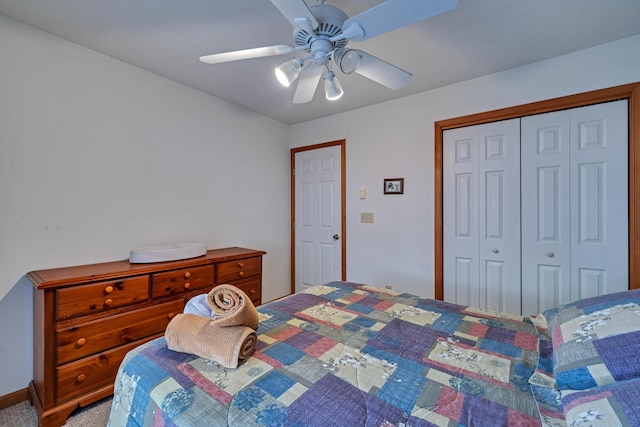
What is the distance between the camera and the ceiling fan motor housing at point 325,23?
1229 millimetres

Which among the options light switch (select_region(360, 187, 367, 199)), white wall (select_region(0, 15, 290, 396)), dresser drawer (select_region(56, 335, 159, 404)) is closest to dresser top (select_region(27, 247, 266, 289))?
white wall (select_region(0, 15, 290, 396))

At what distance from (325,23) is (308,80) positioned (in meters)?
0.42

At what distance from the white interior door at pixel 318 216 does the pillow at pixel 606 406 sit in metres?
2.60

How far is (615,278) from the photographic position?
192 cm

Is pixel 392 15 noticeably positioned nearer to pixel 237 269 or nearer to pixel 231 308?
pixel 231 308

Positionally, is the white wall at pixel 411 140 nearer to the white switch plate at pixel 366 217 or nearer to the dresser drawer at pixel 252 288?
the white switch plate at pixel 366 217

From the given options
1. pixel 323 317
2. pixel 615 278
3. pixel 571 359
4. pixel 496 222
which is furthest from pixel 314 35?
pixel 615 278

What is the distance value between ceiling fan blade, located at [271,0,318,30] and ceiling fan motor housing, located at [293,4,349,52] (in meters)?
0.08

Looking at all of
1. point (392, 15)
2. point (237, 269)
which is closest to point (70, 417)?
point (237, 269)

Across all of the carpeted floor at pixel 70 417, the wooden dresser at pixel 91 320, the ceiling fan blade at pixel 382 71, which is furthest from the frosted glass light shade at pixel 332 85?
the carpeted floor at pixel 70 417

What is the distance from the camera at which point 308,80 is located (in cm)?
165

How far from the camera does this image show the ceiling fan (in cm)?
105

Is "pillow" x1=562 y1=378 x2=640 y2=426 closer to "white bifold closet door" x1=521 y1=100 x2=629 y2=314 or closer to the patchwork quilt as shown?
the patchwork quilt

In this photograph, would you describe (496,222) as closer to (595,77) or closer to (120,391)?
(595,77)
